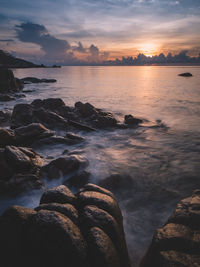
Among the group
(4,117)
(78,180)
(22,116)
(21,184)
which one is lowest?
(78,180)

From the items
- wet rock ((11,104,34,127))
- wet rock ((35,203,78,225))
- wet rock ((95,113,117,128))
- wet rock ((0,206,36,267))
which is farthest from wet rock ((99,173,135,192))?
wet rock ((11,104,34,127))

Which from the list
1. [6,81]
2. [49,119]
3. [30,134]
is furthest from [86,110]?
[6,81]

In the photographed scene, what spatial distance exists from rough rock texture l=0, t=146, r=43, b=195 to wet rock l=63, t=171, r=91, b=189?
762mm

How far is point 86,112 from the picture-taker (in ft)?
40.0

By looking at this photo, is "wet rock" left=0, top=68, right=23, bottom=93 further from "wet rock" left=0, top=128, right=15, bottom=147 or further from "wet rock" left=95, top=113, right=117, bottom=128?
"wet rock" left=0, top=128, right=15, bottom=147

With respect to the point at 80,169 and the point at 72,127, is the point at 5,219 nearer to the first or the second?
the point at 80,169

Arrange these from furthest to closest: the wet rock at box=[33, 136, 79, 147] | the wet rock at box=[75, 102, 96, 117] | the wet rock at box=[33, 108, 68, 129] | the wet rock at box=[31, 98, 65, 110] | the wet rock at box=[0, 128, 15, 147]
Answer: the wet rock at box=[31, 98, 65, 110]
the wet rock at box=[75, 102, 96, 117]
the wet rock at box=[33, 108, 68, 129]
the wet rock at box=[33, 136, 79, 147]
the wet rock at box=[0, 128, 15, 147]

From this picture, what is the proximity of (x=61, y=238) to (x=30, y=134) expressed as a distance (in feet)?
19.6

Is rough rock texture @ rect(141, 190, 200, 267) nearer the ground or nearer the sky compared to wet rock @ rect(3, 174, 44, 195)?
nearer the sky

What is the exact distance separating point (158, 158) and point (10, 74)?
72.8 ft

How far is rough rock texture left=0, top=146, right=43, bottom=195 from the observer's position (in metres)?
4.37

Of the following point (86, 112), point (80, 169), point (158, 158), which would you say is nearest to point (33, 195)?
point (80, 169)

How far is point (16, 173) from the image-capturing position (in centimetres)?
459

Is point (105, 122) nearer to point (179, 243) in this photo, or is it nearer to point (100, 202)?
point (100, 202)
